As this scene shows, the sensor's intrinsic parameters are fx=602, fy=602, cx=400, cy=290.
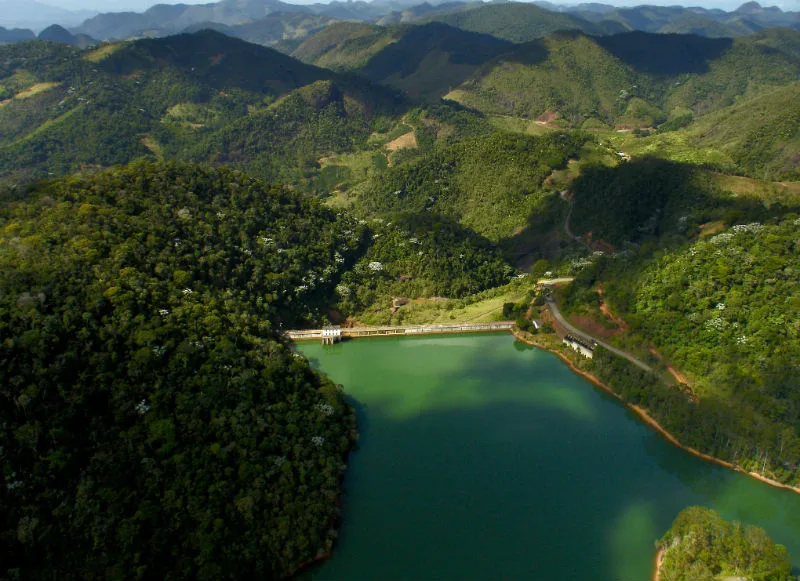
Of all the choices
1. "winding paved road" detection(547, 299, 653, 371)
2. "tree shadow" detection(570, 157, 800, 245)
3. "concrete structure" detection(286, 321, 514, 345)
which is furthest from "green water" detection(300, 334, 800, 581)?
"tree shadow" detection(570, 157, 800, 245)

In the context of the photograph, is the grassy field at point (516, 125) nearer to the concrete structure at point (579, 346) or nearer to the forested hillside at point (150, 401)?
the concrete structure at point (579, 346)

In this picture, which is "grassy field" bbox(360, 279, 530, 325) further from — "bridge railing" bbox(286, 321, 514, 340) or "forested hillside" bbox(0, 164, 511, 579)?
"forested hillside" bbox(0, 164, 511, 579)

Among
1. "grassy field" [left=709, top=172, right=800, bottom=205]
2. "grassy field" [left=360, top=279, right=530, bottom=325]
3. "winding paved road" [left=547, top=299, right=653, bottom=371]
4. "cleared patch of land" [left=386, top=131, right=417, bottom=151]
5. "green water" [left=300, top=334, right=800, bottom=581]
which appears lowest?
"green water" [left=300, top=334, right=800, bottom=581]

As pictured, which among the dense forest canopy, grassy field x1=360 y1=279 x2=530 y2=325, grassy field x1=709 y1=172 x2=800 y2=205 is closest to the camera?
the dense forest canopy

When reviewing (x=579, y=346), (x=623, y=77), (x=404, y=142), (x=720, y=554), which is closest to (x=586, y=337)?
(x=579, y=346)

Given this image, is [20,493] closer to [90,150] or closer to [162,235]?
[162,235]
